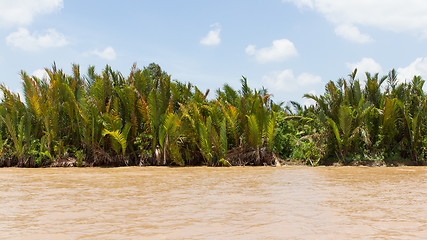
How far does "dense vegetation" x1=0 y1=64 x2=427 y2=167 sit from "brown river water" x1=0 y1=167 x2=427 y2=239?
20.5ft

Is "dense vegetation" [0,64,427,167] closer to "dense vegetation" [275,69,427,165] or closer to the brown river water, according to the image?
"dense vegetation" [275,69,427,165]

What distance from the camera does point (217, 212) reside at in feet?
14.3

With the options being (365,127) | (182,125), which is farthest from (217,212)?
(365,127)

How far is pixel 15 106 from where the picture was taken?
547 inches

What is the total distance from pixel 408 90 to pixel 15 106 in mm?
14637

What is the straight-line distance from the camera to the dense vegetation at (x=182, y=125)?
13.0 meters

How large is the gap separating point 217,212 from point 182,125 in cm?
880

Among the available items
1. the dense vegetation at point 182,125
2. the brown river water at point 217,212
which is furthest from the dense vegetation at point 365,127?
the brown river water at point 217,212

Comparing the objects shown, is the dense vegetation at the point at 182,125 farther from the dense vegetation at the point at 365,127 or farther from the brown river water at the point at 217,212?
the brown river water at the point at 217,212

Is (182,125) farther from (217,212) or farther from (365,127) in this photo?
(217,212)

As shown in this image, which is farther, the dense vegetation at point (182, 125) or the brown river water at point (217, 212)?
the dense vegetation at point (182, 125)

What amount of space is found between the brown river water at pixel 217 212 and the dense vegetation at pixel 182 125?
6.24 meters

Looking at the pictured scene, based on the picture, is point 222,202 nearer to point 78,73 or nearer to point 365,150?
point 365,150

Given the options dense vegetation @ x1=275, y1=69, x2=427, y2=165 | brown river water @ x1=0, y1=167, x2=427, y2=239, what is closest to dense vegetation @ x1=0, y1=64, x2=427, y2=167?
dense vegetation @ x1=275, y1=69, x2=427, y2=165
